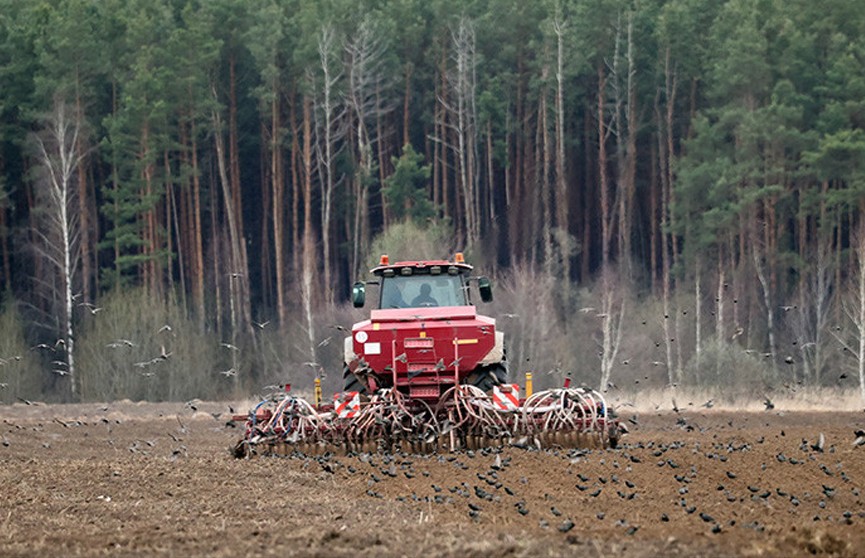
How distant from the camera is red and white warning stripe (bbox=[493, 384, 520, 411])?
64.7ft

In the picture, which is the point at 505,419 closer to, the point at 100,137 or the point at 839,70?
the point at 839,70

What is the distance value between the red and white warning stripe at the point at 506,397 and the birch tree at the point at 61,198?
100 ft

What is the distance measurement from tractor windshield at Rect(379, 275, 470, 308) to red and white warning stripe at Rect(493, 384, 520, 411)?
6.90 feet

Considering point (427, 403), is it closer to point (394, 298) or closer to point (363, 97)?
point (394, 298)

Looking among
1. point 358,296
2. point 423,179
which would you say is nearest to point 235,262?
point 423,179

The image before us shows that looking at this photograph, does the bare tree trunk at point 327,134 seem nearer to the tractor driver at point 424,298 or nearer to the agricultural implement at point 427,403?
the tractor driver at point 424,298

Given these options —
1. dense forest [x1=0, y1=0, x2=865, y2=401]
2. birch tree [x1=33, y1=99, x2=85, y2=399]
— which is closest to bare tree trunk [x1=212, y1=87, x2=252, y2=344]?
dense forest [x1=0, y1=0, x2=865, y2=401]

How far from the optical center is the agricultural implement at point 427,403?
19375 mm

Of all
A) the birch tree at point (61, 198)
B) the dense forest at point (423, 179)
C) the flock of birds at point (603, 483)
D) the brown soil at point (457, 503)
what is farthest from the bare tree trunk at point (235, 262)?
the flock of birds at point (603, 483)

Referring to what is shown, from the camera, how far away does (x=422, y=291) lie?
22.0m

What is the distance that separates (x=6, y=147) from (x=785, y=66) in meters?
28.8

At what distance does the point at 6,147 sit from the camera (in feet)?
186

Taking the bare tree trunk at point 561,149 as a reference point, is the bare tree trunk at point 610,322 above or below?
below

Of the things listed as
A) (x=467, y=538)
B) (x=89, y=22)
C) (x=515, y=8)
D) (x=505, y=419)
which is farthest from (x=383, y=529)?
(x=515, y=8)
